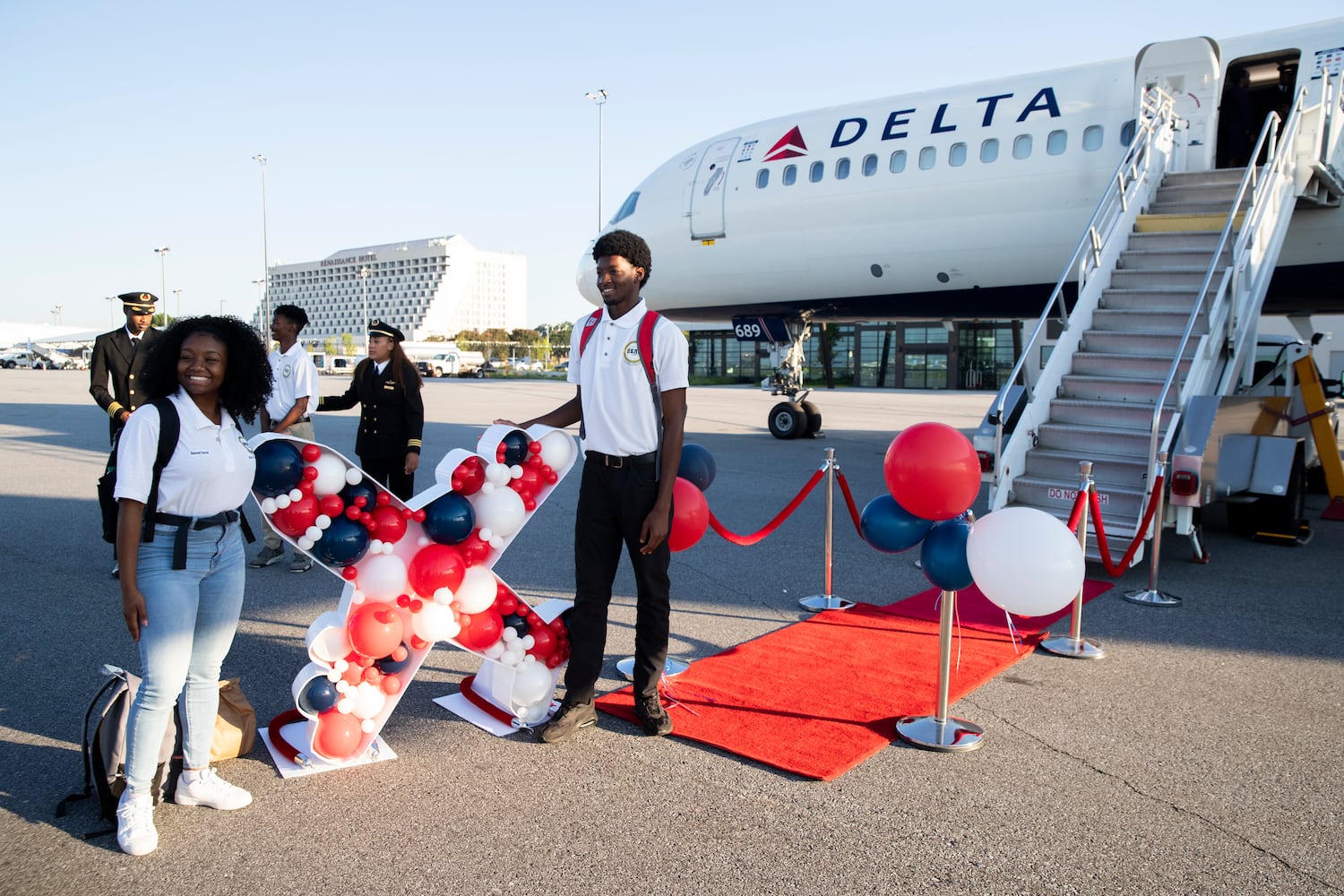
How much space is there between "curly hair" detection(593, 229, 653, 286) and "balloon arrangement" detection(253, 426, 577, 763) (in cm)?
80

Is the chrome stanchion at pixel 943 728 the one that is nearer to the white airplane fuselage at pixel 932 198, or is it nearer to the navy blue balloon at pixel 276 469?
the navy blue balloon at pixel 276 469

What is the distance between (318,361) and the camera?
8512cm

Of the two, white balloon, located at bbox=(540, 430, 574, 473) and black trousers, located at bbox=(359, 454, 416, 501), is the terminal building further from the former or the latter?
white balloon, located at bbox=(540, 430, 574, 473)

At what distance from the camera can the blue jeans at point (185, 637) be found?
9.70 feet

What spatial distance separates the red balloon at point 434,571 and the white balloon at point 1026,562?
7.25 ft

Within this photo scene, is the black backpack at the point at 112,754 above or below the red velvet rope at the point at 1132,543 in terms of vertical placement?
below

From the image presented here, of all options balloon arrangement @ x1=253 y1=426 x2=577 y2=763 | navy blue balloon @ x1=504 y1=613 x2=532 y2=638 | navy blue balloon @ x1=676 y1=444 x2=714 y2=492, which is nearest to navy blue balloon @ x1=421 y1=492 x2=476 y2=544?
balloon arrangement @ x1=253 y1=426 x2=577 y2=763

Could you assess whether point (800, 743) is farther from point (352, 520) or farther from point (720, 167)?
point (720, 167)

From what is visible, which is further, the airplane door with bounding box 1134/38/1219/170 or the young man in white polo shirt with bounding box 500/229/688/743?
the airplane door with bounding box 1134/38/1219/170

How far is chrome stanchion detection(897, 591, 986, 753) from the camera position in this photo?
3908mm

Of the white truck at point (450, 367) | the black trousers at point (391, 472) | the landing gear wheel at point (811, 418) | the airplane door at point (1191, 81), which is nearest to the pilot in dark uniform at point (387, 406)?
the black trousers at point (391, 472)

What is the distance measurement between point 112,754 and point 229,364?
1.39m

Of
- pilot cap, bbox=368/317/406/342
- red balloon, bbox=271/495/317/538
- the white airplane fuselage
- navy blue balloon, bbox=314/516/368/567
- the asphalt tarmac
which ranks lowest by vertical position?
the asphalt tarmac

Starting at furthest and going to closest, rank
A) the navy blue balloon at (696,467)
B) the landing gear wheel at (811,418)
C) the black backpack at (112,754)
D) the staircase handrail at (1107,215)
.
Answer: the landing gear wheel at (811,418) → the staircase handrail at (1107,215) → the navy blue balloon at (696,467) → the black backpack at (112,754)
